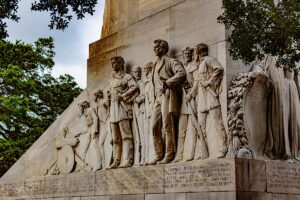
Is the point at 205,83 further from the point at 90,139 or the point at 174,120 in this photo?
the point at 90,139

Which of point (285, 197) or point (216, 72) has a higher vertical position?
point (216, 72)

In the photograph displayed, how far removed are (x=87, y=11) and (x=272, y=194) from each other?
4.75 metres

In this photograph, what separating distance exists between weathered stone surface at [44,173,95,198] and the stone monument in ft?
0.09

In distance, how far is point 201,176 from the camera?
11039mm

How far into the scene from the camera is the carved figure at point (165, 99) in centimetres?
1203

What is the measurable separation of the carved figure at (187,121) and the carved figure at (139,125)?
121 cm

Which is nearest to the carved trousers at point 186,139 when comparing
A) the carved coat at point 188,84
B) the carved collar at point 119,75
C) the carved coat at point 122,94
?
the carved coat at point 188,84

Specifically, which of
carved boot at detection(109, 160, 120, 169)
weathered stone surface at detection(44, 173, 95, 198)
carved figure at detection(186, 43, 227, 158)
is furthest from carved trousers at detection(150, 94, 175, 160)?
weathered stone surface at detection(44, 173, 95, 198)

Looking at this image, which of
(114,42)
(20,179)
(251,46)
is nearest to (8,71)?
(20,179)

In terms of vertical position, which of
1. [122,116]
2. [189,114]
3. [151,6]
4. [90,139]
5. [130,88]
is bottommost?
[90,139]

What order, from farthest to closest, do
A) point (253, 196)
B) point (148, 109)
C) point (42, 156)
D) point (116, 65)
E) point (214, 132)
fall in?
point (42, 156) < point (116, 65) < point (148, 109) < point (214, 132) < point (253, 196)

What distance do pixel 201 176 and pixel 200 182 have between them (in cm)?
12

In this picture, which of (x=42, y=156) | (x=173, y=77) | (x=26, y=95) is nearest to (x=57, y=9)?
(x=173, y=77)

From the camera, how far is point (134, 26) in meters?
14.0
